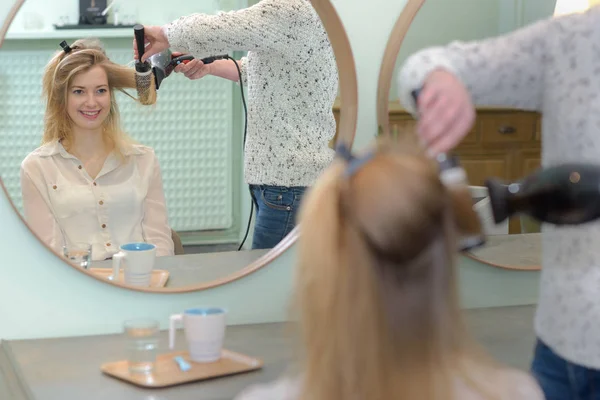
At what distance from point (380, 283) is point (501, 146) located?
1052 mm

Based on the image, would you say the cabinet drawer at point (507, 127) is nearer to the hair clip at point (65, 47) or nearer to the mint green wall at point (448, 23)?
the mint green wall at point (448, 23)

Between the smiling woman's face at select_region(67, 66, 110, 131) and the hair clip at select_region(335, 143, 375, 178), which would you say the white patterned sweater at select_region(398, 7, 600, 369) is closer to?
the hair clip at select_region(335, 143, 375, 178)

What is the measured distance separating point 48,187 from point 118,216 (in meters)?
0.14

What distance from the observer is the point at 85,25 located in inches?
60.6

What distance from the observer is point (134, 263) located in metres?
1.65

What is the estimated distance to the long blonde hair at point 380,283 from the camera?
3.07ft

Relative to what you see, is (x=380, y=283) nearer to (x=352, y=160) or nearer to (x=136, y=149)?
(x=352, y=160)

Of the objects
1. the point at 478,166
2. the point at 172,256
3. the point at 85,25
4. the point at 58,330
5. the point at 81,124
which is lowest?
the point at 58,330

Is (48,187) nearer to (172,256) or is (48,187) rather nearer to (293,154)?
(172,256)

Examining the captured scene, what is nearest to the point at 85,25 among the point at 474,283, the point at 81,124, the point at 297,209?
the point at 81,124

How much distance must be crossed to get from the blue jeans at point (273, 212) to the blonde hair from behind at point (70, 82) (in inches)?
11.4

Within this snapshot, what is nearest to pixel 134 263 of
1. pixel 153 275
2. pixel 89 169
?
pixel 153 275

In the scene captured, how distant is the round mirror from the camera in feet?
5.76

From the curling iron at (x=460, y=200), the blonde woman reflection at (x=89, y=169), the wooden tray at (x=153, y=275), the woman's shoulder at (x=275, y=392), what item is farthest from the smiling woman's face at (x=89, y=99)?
the curling iron at (x=460, y=200)
